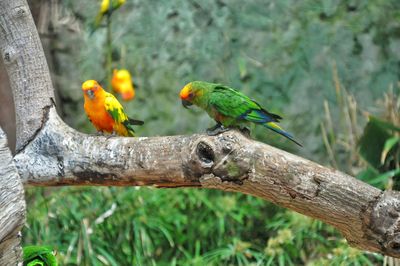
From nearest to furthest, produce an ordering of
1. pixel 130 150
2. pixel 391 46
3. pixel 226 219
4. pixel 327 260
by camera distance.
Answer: pixel 130 150 < pixel 327 260 < pixel 226 219 < pixel 391 46

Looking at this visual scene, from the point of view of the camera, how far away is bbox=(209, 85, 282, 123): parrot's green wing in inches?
116

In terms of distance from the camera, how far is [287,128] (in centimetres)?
569

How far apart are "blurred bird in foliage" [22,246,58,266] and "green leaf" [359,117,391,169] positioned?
2.63m

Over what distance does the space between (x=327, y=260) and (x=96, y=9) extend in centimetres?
259

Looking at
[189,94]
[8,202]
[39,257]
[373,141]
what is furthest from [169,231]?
[8,202]

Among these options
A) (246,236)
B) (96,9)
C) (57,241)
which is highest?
(96,9)

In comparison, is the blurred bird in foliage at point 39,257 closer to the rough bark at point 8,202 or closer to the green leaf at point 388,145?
the rough bark at point 8,202

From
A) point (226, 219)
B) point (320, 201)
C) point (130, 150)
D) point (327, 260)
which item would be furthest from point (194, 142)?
point (226, 219)

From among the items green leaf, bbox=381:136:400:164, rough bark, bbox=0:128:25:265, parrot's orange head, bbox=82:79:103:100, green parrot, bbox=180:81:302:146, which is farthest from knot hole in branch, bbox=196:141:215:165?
green leaf, bbox=381:136:400:164

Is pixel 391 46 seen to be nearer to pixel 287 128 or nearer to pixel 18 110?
pixel 287 128

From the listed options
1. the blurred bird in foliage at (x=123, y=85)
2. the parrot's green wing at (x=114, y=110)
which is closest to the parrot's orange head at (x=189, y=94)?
the parrot's green wing at (x=114, y=110)

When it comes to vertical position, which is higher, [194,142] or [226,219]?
[194,142]

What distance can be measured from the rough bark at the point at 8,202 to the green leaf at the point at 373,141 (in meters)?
2.85

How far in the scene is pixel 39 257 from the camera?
277 centimetres
